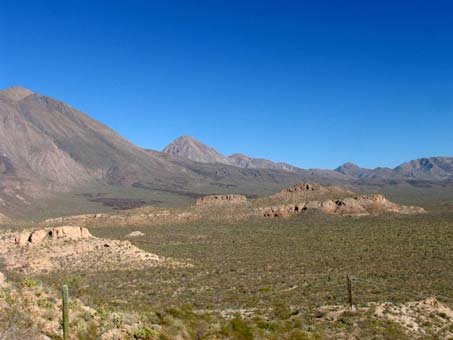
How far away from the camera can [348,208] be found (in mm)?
95750

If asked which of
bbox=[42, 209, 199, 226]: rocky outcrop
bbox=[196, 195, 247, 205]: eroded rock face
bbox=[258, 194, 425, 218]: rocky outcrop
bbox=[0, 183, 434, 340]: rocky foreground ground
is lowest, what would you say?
bbox=[0, 183, 434, 340]: rocky foreground ground

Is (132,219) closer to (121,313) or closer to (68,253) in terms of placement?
(68,253)

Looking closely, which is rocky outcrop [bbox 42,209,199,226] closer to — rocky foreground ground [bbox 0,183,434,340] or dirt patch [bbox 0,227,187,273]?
dirt patch [bbox 0,227,187,273]

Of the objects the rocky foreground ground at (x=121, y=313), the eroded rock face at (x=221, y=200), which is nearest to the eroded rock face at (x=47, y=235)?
the rocky foreground ground at (x=121, y=313)

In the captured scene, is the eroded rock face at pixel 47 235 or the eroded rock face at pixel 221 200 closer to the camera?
the eroded rock face at pixel 47 235

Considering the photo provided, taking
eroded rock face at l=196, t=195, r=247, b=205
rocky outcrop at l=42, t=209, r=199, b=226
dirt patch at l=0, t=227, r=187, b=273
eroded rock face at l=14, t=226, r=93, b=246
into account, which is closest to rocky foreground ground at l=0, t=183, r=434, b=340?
dirt patch at l=0, t=227, r=187, b=273

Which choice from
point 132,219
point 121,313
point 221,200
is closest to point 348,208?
point 221,200

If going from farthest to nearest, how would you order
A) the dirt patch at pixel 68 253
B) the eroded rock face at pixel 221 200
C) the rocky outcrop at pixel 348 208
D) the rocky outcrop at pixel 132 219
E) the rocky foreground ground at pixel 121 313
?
the eroded rock face at pixel 221 200 → the rocky outcrop at pixel 348 208 → the rocky outcrop at pixel 132 219 → the dirt patch at pixel 68 253 → the rocky foreground ground at pixel 121 313

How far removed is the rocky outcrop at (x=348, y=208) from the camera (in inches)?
3755

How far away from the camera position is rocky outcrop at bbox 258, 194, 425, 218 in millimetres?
95375

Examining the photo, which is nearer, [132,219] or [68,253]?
[68,253]

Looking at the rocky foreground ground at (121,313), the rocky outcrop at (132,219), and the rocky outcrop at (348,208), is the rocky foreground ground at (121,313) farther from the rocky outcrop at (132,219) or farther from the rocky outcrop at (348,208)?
the rocky outcrop at (348,208)

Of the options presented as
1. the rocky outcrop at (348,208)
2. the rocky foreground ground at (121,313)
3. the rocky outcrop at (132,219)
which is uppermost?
the rocky outcrop at (348,208)

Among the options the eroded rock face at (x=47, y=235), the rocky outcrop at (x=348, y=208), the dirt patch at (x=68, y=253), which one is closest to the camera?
the dirt patch at (x=68, y=253)
